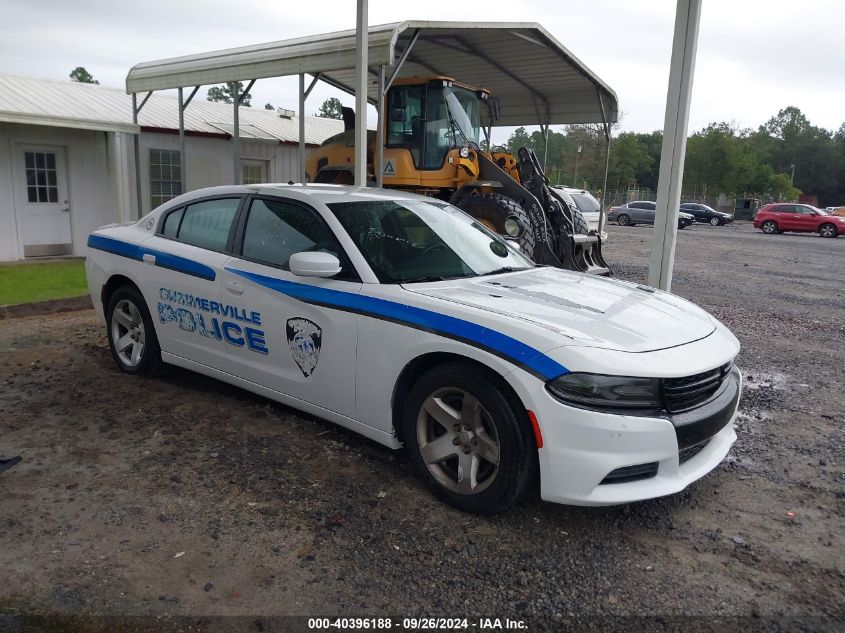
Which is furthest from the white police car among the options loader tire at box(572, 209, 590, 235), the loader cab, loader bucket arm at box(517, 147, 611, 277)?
loader tire at box(572, 209, 590, 235)

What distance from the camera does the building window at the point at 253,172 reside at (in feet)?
53.8

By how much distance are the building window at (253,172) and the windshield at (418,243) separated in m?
12.7

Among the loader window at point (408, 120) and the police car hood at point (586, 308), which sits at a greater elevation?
the loader window at point (408, 120)

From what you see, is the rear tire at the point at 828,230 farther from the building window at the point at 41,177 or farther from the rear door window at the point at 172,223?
the rear door window at the point at 172,223

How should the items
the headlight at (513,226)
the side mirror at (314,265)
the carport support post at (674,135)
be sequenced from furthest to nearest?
the headlight at (513,226), the carport support post at (674,135), the side mirror at (314,265)

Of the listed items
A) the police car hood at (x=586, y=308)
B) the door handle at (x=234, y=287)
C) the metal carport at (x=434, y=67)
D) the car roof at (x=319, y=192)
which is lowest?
the door handle at (x=234, y=287)

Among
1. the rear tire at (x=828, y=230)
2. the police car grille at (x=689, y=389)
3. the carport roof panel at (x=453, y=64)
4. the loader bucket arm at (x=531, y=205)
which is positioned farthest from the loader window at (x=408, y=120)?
the rear tire at (x=828, y=230)

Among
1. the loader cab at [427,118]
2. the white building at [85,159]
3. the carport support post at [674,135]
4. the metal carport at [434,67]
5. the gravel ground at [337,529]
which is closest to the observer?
the gravel ground at [337,529]

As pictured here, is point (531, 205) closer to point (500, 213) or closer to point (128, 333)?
point (500, 213)

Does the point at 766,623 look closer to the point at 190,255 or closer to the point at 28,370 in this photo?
the point at 190,255

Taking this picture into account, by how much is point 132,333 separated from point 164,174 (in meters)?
10.5

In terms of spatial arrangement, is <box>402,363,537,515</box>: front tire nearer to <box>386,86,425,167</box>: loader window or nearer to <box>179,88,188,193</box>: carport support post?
<box>386,86,425,167</box>: loader window

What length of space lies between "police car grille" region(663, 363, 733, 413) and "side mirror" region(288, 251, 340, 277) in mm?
1867

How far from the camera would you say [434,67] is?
13375mm
